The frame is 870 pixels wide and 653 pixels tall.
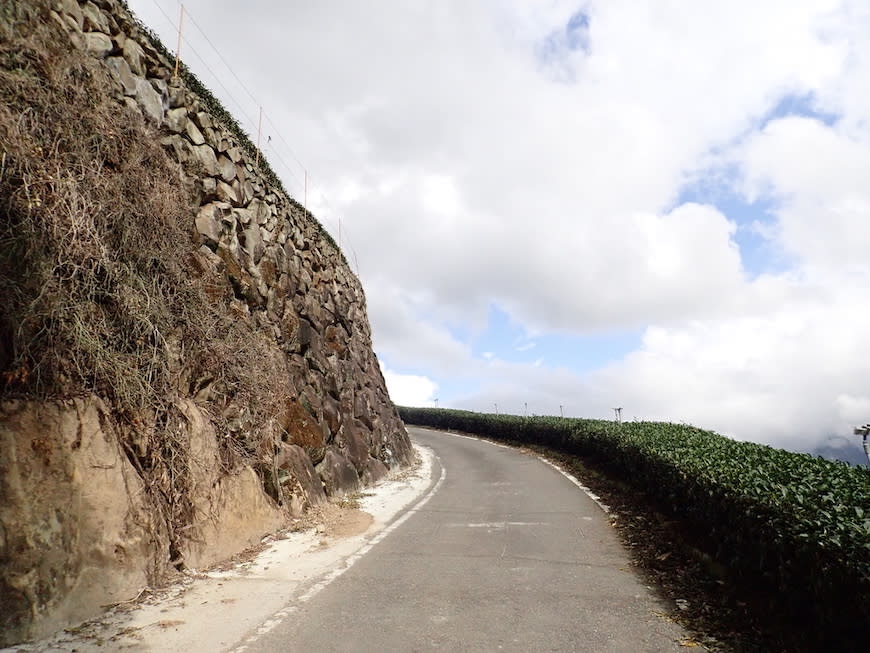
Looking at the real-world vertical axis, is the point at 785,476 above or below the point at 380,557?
above

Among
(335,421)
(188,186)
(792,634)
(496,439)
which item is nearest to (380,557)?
(792,634)

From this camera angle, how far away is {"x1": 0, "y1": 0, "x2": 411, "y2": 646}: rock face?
4.86m

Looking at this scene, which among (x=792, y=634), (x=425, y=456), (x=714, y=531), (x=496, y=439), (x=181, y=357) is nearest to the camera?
(x=792, y=634)

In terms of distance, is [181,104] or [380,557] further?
[181,104]

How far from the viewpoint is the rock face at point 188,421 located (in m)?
4.86

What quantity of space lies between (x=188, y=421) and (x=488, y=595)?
4659 mm

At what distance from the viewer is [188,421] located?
7.00 meters

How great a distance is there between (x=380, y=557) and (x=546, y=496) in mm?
5731

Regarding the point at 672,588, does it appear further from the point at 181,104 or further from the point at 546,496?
the point at 181,104

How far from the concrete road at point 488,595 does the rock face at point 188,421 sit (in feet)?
6.71

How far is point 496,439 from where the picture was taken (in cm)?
2889

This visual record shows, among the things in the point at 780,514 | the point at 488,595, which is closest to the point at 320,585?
the point at 488,595

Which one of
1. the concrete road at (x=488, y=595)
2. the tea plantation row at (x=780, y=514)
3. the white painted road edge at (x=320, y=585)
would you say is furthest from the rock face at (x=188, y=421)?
the tea plantation row at (x=780, y=514)

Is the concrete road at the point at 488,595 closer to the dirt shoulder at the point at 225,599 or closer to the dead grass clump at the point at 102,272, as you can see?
the dirt shoulder at the point at 225,599
